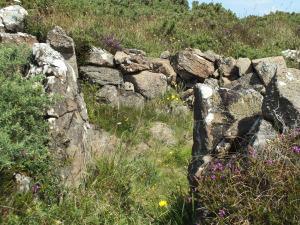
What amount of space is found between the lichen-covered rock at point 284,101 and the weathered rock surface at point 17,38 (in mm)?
5289

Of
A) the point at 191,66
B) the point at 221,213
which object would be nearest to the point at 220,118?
the point at 221,213

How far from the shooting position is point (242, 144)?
476 centimetres

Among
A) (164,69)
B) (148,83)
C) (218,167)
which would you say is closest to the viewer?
(218,167)

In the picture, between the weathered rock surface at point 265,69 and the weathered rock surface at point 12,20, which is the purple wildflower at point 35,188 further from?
the weathered rock surface at point 265,69

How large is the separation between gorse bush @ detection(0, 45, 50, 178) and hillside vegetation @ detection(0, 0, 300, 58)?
15.0 feet

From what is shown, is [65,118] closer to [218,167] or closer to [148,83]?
[218,167]

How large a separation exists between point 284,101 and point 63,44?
4.97m

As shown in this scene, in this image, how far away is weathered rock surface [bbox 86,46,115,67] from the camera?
9.62 m

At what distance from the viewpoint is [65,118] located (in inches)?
220

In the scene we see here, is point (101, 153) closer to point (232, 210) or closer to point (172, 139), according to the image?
point (172, 139)

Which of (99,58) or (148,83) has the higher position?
(99,58)

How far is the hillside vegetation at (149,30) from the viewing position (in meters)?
11.4

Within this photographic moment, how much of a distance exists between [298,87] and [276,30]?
13982mm

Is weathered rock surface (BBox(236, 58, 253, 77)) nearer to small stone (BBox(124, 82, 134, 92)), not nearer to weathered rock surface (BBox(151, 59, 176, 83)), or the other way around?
weathered rock surface (BBox(151, 59, 176, 83))
